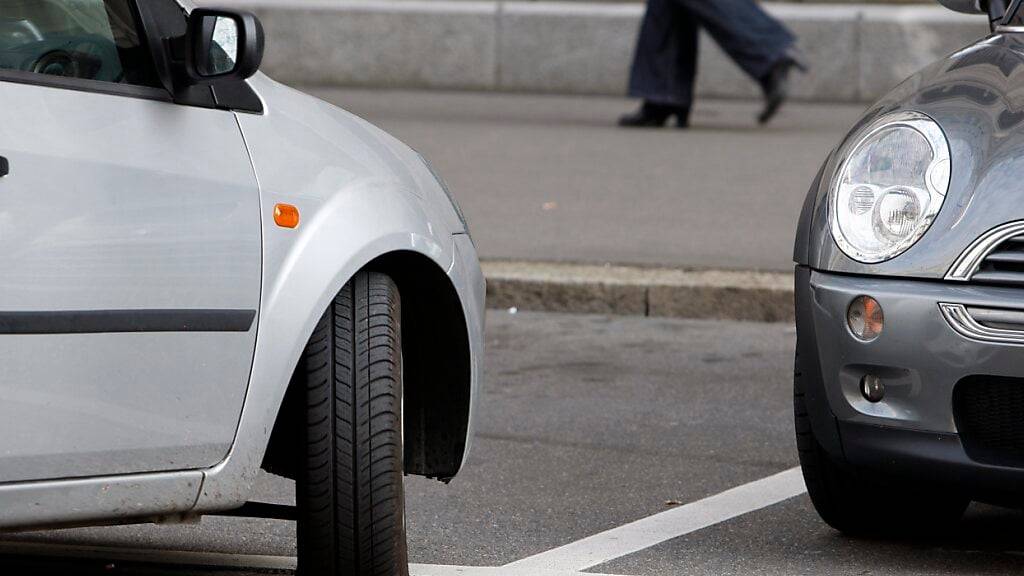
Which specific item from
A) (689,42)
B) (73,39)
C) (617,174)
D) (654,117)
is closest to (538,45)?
(654,117)

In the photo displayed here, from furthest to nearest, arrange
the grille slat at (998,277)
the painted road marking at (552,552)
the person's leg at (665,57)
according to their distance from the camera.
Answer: the person's leg at (665,57), the painted road marking at (552,552), the grille slat at (998,277)

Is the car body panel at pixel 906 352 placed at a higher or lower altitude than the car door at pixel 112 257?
lower

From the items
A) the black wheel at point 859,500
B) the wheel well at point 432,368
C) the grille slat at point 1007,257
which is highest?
the grille slat at point 1007,257

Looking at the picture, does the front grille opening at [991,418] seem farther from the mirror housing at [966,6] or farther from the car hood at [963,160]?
the mirror housing at [966,6]

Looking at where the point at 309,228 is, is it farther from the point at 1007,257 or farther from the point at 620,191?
the point at 620,191

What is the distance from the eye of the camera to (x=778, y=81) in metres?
12.8

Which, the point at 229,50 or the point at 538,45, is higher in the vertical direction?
the point at 229,50

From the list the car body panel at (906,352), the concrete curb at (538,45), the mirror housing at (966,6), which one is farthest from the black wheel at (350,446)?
the concrete curb at (538,45)

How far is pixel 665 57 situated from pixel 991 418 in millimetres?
9021

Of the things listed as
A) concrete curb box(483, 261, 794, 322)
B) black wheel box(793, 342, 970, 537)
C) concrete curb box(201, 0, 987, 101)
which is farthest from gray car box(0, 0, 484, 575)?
concrete curb box(201, 0, 987, 101)

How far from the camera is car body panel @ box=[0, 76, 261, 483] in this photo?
10.5ft

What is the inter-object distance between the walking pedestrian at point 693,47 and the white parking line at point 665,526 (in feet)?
25.1

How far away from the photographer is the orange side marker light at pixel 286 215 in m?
3.57

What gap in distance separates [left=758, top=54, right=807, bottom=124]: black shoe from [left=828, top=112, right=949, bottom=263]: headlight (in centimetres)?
855
